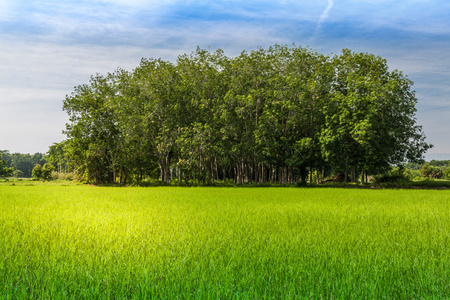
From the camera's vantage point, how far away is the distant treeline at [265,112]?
33438 millimetres

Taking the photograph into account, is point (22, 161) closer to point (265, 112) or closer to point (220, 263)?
point (265, 112)

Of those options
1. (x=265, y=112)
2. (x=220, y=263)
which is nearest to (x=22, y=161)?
(x=265, y=112)

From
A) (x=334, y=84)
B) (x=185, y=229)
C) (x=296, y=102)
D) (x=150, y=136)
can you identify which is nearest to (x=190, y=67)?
(x=150, y=136)

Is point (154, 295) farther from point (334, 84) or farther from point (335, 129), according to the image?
point (334, 84)

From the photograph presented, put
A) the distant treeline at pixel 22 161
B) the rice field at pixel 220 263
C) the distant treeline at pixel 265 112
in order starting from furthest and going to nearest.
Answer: the distant treeline at pixel 22 161
the distant treeline at pixel 265 112
the rice field at pixel 220 263

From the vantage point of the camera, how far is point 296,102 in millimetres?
35438

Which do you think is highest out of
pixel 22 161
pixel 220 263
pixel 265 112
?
pixel 265 112

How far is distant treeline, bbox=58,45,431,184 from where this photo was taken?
1316 inches

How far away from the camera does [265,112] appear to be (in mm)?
35625

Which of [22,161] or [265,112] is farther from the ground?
[265,112]

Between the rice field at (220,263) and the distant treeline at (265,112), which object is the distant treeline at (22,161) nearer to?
the distant treeline at (265,112)

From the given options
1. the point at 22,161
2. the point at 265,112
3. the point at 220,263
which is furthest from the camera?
the point at 22,161

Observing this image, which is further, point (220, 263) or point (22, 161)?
point (22, 161)

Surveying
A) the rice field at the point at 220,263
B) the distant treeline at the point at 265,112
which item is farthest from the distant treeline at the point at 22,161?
the rice field at the point at 220,263
